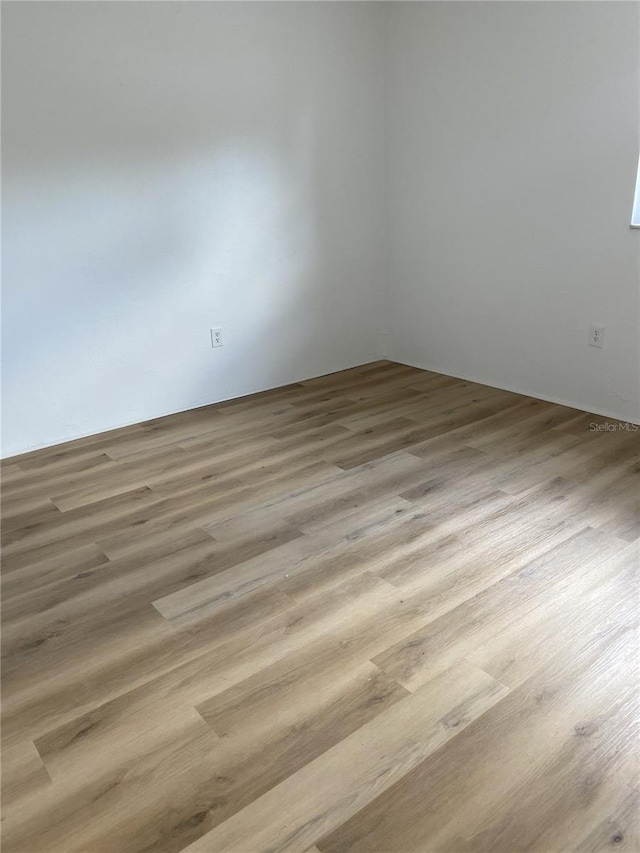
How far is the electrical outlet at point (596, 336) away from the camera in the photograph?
10.4 ft

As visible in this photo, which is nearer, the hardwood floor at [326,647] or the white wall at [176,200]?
the hardwood floor at [326,647]

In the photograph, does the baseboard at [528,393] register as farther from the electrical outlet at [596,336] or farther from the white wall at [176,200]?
the white wall at [176,200]

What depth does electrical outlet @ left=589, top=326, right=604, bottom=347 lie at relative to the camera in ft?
10.4

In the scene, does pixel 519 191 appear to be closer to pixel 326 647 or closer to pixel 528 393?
pixel 528 393

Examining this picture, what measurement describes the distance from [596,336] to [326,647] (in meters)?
2.25

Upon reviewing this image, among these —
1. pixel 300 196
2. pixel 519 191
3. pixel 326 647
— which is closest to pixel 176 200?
pixel 300 196

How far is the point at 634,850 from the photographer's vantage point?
1183mm

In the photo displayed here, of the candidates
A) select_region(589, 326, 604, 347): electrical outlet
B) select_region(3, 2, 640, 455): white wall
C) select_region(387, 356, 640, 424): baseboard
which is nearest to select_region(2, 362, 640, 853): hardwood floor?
select_region(387, 356, 640, 424): baseboard

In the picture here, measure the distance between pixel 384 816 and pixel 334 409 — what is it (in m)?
2.40

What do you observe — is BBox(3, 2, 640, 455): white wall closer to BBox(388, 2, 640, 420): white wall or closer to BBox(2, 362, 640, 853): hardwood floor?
BBox(388, 2, 640, 420): white wall

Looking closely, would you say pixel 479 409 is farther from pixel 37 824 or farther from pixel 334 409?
pixel 37 824

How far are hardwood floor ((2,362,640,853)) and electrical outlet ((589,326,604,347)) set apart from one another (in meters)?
0.49

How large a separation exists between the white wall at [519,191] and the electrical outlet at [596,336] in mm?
32

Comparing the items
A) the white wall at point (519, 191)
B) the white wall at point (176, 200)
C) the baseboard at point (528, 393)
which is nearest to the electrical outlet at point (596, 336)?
the white wall at point (519, 191)
